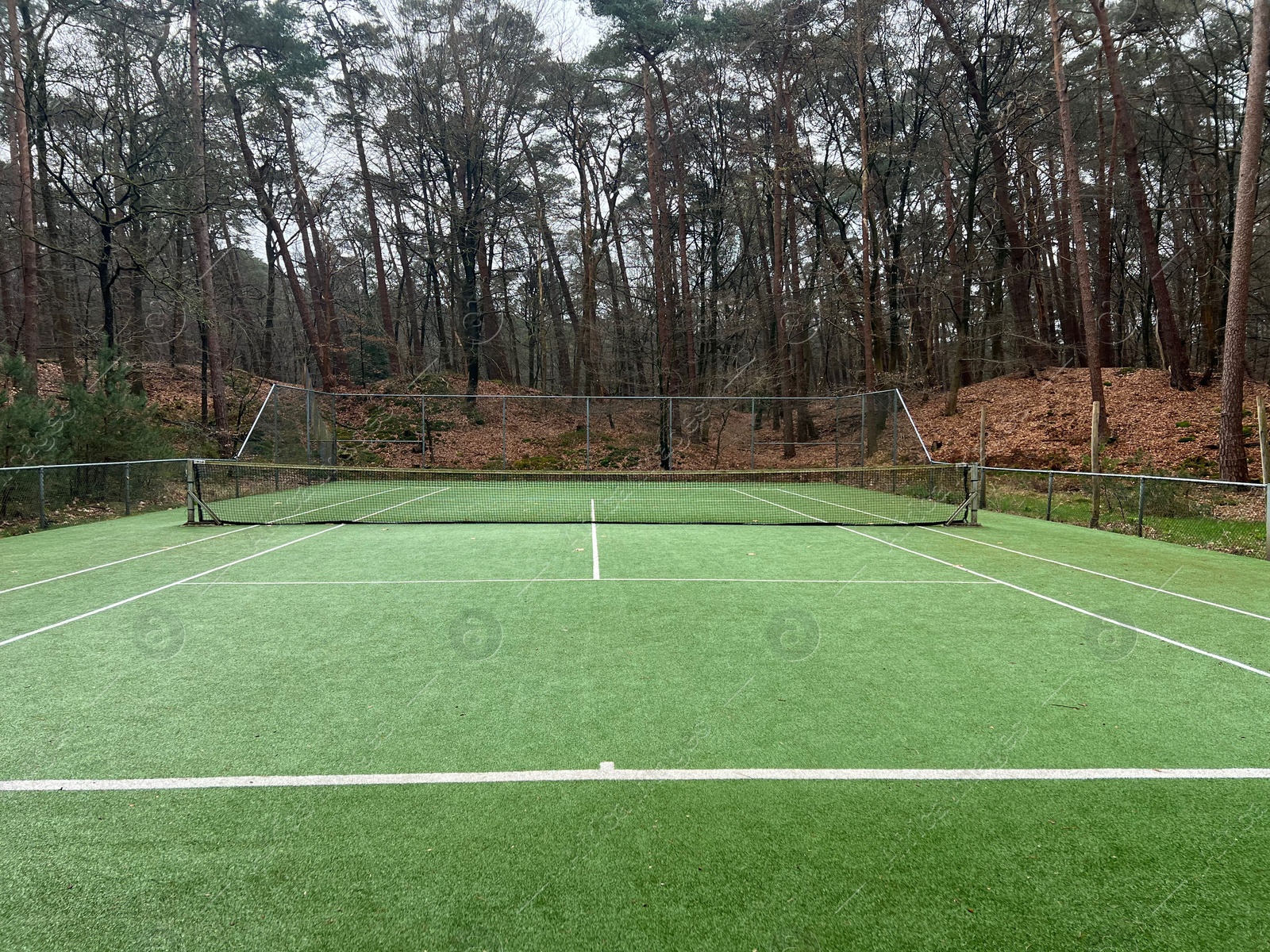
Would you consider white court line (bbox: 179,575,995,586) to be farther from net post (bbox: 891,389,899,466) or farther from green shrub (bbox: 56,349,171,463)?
net post (bbox: 891,389,899,466)

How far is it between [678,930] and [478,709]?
194cm

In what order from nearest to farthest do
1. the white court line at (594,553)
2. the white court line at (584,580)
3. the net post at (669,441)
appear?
the white court line at (584,580), the white court line at (594,553), the net post at (669,441)

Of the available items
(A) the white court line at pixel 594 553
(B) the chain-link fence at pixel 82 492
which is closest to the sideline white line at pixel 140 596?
(A) the white court line at pixel 594 553

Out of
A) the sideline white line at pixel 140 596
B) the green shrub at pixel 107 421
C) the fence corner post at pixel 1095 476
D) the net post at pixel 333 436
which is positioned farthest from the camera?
the net post at pixel 333 436

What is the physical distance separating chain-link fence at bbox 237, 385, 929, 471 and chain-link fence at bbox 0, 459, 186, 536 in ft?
10.6

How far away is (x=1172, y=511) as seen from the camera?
1055cm

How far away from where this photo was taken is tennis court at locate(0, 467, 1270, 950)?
2096 mm

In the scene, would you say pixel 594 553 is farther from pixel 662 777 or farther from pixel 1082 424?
pixel 1082 424

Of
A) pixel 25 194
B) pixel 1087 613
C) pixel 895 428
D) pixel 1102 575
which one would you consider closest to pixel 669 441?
pixel 895 428

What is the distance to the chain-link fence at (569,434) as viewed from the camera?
17438 mm

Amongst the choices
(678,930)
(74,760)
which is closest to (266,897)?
(678,930)

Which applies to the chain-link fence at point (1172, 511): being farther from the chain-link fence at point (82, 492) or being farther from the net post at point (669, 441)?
A: the chain-link fence at point (82, 492)

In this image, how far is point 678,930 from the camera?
6.59 ft

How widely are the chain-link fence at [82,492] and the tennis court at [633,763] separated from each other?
4.66 metres
